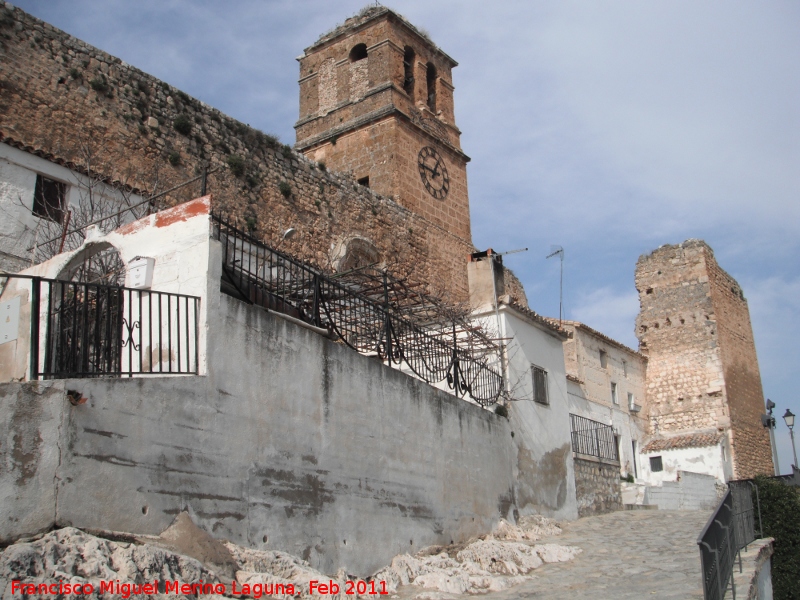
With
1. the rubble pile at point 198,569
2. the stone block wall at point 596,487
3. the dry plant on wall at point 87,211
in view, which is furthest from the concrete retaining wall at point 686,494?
the dry plant on wall at point 87,211

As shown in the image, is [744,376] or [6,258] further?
[744,376]

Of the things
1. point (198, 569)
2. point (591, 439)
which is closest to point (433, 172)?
point (591, 439)

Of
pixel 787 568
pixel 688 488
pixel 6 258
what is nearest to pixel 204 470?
pixel 6 258

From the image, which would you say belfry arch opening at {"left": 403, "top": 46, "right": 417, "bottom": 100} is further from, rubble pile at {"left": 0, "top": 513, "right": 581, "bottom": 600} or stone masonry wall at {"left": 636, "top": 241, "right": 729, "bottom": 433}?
rubble pile at {"left": 0, "top": 513, "right": 581, "bottom": 600}

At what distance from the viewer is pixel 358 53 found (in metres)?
24.2

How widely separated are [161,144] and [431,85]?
12758 millimetres

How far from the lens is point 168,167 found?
564 inches

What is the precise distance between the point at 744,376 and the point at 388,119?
16223 millimetres

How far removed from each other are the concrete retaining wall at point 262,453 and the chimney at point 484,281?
8.62 ft

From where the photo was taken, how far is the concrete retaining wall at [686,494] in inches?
767

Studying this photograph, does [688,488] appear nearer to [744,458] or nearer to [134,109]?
[744,458]

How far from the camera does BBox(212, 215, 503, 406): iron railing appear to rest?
334 inches

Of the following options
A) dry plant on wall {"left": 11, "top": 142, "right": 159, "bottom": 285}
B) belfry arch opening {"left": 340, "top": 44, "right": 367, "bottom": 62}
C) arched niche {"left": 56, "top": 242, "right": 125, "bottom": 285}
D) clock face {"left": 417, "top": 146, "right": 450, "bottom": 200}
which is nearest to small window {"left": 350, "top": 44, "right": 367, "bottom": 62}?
belfry arch opening {"left": 340, "top": 44, "right": 367, "bottom": 62}

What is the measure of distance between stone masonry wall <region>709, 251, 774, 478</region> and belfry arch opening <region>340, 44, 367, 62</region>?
13909mm
